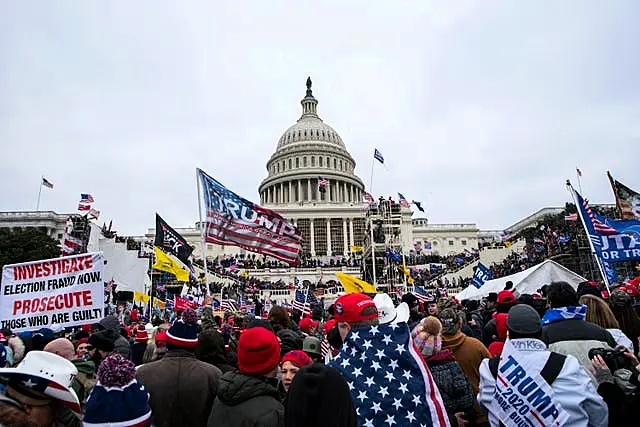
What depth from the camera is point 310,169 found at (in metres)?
91.2

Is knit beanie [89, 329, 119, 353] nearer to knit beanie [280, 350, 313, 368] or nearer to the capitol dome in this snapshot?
knit beanie [280, 350, 313, 368]

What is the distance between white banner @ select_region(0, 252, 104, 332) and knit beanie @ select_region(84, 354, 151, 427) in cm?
563

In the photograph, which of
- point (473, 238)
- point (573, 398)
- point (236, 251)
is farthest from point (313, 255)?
point (573, 398)

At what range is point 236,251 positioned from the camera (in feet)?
247

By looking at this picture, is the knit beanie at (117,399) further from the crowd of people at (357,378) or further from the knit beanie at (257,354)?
the knit beanie at (257,354)

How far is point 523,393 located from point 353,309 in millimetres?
1297

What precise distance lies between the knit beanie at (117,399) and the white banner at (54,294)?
5.63 m

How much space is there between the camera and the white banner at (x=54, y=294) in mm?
7637

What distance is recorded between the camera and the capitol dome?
90.6m

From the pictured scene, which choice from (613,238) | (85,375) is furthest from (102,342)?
(613,238)

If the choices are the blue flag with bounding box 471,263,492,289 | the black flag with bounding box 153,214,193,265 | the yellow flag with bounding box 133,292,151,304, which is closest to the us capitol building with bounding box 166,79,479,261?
the blue flag with bounding box 471,263,492,289

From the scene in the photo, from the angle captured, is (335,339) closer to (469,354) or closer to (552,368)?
(469,354)

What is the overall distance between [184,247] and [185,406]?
1208 centimetres

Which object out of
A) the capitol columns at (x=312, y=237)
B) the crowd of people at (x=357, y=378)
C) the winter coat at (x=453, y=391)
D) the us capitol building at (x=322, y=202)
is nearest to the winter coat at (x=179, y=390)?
the crowd of people at (x=357, y=378)
